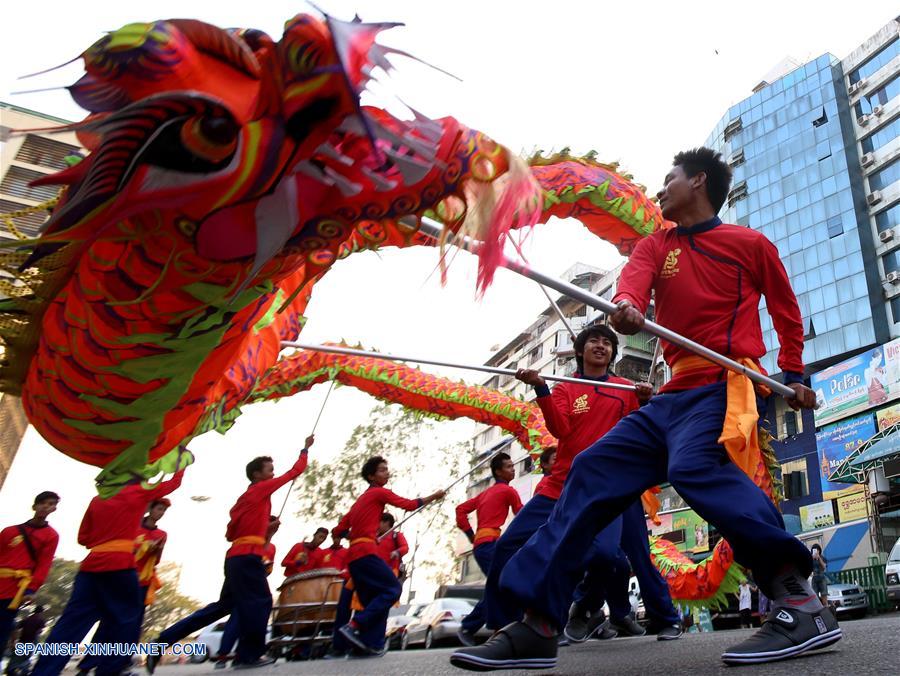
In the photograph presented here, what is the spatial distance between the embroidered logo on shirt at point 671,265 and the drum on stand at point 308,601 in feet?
17.9

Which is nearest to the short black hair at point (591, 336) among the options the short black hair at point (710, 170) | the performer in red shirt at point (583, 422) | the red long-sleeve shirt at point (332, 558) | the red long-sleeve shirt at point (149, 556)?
the performer in red shirt at point (583, 422)

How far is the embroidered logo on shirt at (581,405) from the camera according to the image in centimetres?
451

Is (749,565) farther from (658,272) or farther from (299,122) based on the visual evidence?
(299,122)

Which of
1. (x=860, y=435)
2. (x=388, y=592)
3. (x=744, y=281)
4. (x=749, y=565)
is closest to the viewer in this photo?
(x=749, y=565)

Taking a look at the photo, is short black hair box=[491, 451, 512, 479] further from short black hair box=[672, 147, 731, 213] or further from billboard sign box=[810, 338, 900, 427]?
billboard sign box=[810, 338, 900, 427]

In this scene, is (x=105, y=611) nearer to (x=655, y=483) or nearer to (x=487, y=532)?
(x=487, y=532)

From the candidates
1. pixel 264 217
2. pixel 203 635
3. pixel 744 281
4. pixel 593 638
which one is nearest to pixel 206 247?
pixel 264 217

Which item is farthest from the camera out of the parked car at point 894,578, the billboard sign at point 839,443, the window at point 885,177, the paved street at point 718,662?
the window at point 885,177

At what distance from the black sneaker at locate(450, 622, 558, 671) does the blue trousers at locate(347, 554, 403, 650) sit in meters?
4.03

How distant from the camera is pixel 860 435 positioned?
2277cm

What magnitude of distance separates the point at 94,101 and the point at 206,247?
45 centimetres

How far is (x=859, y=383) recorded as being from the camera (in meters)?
23.5

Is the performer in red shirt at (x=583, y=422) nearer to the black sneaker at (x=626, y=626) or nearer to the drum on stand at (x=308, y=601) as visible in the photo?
the black sneaker at (x=626, y=626)

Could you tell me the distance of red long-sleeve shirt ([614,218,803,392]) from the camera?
263 cm
